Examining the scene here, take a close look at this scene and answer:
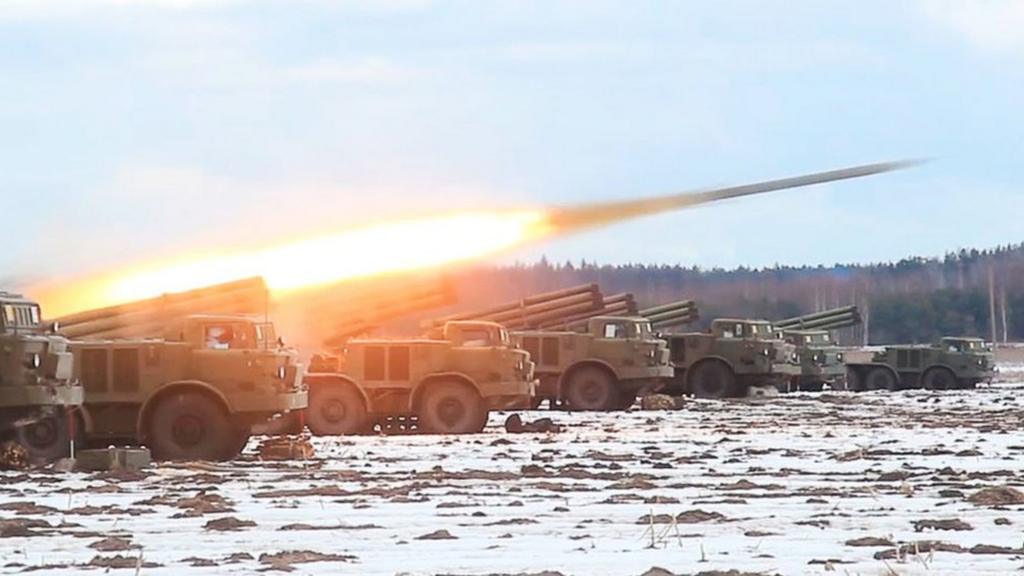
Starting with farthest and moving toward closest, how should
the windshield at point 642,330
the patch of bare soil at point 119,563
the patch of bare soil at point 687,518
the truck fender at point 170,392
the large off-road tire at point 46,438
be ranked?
the windshield at point 642,330 → the truck fender at point 170,392 → the large off-road tire at point 46,438 → the patch of bare soil at point 687,518 → the patch of bare soil at point 119,563

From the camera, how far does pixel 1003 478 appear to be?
18.4 m

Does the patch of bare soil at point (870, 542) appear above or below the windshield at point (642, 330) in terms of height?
below

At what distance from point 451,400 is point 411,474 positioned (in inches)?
340

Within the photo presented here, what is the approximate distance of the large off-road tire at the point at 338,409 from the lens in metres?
28.0

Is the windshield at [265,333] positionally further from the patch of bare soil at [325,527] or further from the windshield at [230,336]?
the patch of bare soil at [325,527]

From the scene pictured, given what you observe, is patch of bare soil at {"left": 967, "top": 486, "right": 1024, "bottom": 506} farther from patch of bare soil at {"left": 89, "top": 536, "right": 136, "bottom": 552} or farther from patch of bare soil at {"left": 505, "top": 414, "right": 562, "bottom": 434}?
patch of bare soil at {"left": 505, "top": 414, "right": 562, "bottom": 434}

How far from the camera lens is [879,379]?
53625mm

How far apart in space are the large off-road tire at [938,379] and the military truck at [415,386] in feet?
92.6

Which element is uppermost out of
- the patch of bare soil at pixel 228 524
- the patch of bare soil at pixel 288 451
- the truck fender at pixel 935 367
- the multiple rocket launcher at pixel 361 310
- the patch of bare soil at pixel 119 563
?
the multiple rocket launcher at pixel 361 310

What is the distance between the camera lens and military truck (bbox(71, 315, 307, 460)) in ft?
73.5

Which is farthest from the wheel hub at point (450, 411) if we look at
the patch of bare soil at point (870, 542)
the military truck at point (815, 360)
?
the military truck at point (815, 360)

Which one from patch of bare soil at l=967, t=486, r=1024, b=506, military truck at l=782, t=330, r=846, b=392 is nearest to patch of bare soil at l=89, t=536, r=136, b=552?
patch of bare soil at l=967, t=486, r=1024, b=506

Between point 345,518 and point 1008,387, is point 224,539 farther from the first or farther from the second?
point 1008,387

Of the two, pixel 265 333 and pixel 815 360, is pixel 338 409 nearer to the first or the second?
pixel 265 333
